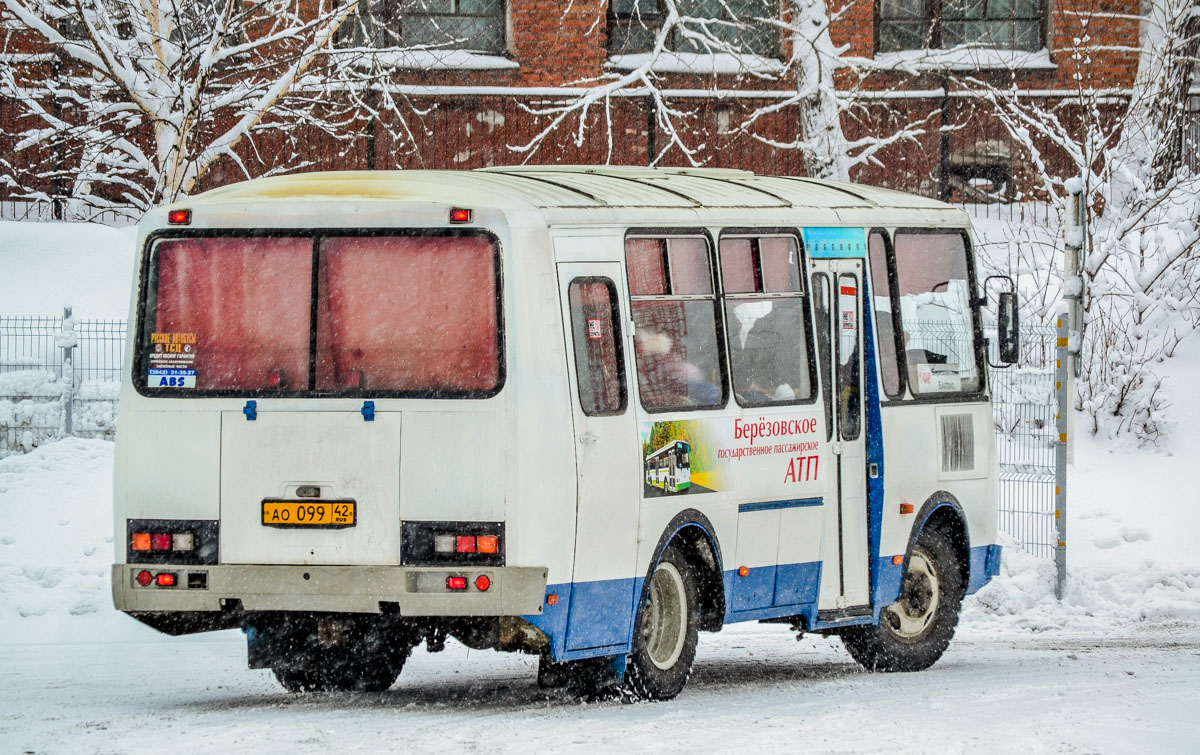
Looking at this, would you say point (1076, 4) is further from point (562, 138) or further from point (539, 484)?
point (539, 484)

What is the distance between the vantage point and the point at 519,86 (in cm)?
2972

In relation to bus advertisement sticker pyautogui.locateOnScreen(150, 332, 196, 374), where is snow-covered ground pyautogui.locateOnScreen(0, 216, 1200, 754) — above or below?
below

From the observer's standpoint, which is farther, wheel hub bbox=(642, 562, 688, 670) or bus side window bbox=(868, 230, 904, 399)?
bus side window bbox=(868, 230, 904, 399)

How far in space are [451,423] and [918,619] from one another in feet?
15.2

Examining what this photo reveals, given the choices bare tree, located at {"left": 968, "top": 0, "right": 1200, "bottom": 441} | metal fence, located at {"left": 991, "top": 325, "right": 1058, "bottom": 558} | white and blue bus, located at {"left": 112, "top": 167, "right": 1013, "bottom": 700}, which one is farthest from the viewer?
bare tree, located at {"left": 968, "top": 0, "right": 1200, "bottom": 441}

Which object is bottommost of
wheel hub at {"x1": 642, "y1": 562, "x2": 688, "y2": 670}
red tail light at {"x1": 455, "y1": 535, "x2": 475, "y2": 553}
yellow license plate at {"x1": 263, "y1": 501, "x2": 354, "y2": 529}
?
wheel hub at {"x1": 642, "y1": 562, "x2": 688, "y2": 670}

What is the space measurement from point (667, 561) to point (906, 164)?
66.5 ft

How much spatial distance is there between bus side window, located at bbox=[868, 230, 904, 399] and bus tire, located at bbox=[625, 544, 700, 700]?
7.63 ft

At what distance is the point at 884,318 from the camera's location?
12.5 meters

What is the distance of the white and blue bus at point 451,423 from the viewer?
947 centimetres

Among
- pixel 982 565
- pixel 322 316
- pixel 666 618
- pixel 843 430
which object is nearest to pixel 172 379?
pixel 322 316

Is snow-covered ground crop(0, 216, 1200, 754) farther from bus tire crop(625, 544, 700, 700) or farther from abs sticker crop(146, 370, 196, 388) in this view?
abs sticker crop(146, 370, 196, 388)

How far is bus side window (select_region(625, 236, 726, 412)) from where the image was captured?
10383 mm

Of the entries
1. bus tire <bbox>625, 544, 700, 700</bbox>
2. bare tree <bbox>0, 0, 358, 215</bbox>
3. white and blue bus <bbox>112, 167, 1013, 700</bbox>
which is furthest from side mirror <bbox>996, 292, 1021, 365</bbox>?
bare tree <bbox>0, 0, 358, 215</bbox>
